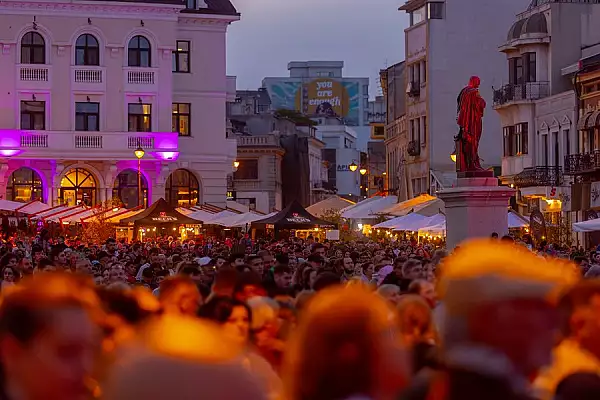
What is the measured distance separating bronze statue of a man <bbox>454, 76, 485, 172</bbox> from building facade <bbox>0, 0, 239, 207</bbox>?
35692mm

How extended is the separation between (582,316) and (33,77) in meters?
60.1

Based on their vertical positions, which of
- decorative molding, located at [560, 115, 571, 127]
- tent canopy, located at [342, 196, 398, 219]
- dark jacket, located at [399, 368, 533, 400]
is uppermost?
decorative molding, located at [560, 115, 571, 127]

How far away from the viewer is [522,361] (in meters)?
4.95

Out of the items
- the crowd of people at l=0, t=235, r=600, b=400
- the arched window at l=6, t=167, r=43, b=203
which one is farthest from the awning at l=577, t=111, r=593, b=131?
the crowd of people at l=0, t=235, r=600, b=400

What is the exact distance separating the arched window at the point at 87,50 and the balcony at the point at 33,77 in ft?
5.06

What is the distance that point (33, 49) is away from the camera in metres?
65.5

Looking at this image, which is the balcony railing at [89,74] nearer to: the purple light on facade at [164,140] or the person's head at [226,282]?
the purple light on facade at [164,140]

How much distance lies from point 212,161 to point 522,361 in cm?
6472

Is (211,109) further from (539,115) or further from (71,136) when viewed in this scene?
(539,115)

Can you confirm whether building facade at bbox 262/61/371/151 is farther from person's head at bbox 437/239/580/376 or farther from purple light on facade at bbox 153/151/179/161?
person's head at bbox 437/239/580/376

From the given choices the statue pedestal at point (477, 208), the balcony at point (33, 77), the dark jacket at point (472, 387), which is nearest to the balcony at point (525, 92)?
the balcony at point (33, 77)

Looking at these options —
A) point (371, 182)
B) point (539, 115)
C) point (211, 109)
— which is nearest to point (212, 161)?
point (211, 109)

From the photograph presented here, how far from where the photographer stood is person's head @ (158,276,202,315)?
32.4 feet

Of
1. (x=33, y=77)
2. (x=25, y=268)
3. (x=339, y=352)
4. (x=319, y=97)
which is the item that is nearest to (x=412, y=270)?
(x=25, y=268)
